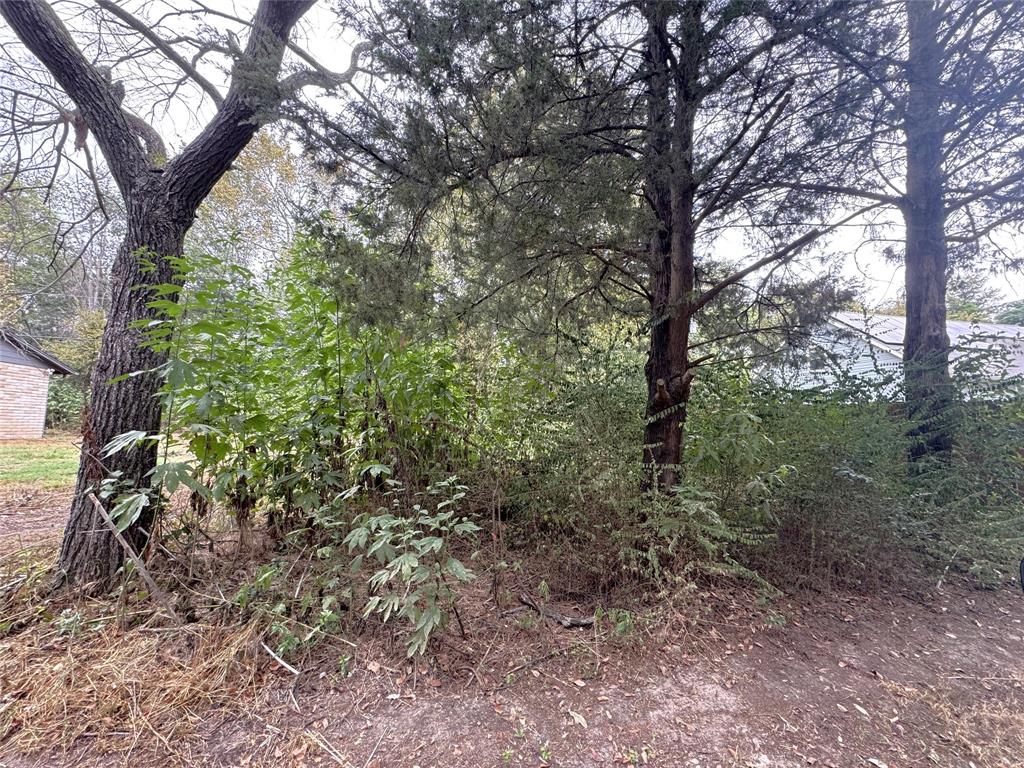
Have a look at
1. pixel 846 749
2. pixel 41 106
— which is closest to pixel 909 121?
pixel 846 749

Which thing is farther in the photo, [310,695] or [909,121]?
[909,121]

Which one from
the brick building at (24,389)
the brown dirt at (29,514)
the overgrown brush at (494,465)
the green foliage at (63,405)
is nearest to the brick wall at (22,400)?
the brick building at (24,389)

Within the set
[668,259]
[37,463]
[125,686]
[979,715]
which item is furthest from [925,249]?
[37,463]

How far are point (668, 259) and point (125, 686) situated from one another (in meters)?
3.30

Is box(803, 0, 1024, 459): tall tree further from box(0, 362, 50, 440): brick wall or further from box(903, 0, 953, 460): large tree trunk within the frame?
box(0, 362, 50, 440): brick wall

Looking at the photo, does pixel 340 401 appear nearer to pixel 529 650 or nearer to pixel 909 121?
pixel 529 650

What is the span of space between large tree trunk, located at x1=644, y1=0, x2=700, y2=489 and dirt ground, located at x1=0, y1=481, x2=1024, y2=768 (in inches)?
35.6

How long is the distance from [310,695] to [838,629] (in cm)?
259

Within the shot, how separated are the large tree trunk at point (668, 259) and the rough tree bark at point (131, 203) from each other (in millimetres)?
1926

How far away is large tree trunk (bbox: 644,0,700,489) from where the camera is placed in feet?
6.94

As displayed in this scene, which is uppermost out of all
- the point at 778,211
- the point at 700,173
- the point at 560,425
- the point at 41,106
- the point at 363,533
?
the point at 41,106

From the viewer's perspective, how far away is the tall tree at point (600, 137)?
183 cm

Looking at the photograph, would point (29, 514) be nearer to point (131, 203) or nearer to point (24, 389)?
point (131, 203)

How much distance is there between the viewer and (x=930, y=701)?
1662mm
